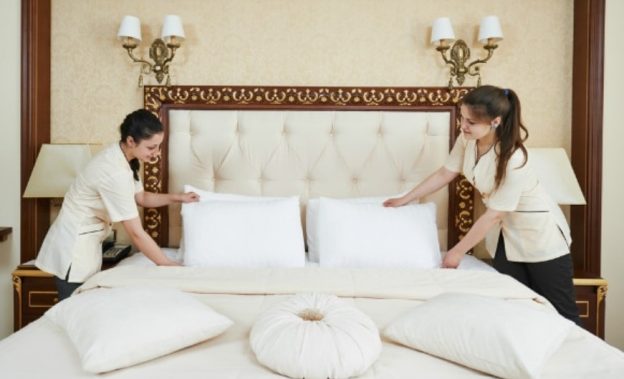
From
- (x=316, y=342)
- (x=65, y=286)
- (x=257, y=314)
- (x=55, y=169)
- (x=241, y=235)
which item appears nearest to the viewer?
(x=316, y=342)

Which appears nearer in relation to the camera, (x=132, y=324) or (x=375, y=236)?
(x=132, y=324)

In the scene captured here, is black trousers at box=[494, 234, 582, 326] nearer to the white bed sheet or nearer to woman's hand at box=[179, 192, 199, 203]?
the white bed sheet

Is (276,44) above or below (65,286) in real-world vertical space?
above

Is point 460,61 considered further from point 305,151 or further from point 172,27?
point 172,27

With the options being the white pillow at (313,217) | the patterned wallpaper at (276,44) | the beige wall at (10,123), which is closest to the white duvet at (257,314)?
the white pillow at (313,217)

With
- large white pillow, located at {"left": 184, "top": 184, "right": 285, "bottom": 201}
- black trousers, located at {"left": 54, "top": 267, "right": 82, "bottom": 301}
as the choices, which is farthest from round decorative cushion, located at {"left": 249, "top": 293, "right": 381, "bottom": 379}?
large white pillow, located at {"left": 184, "top": 184, "right": 285, "bottom": 201}

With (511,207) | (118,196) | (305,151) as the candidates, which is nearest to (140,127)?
(118,196)

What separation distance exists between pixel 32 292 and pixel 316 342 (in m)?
1.90

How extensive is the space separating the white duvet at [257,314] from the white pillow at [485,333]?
0.03m

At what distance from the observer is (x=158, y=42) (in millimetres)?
2805

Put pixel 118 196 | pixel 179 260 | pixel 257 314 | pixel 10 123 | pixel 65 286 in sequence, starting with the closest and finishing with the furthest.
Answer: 1. pixel 257 314
2. pixel 118 196
3. pixel 65 286
4. pixel 179 260
5. pixel 10 123

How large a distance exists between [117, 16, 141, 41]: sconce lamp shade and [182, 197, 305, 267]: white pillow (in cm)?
98

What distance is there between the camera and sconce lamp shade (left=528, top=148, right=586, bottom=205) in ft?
8.43

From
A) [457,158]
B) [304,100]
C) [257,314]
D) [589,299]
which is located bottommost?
[589,299]
